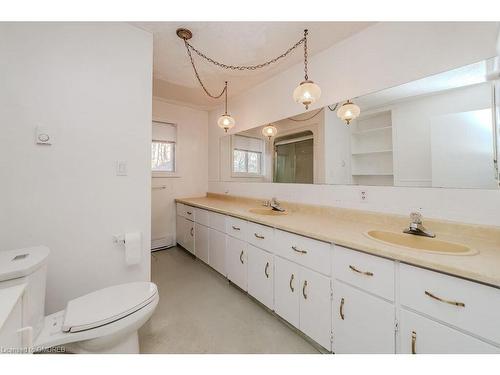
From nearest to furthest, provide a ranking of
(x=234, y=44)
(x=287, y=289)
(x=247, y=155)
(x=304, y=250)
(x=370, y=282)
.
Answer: (x=370, y=282) → (x=304, y=250) → (x=287, y=289) → (x=234, y=44) → (x=247, y=155)

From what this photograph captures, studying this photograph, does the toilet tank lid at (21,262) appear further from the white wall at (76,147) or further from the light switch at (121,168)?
the light switch at (121,168)

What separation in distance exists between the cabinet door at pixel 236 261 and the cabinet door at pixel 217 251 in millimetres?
82

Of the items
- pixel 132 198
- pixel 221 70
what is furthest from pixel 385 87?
pixel 132 198

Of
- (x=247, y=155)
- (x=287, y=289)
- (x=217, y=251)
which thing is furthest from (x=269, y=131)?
(x=287, y=289)

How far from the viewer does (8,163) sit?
1149mm

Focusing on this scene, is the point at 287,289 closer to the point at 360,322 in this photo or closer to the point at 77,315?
the point at 360,322

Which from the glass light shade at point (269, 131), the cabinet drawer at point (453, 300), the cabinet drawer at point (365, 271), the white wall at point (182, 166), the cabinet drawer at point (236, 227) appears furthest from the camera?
the white wall at point (182, 166)

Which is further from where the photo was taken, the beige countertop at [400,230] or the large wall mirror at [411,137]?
the large wall mirror at [411,137]

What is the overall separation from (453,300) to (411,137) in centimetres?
110

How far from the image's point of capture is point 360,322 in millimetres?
1102

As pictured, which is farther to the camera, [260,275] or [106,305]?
[260,275]

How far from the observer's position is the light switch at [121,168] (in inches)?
56.8

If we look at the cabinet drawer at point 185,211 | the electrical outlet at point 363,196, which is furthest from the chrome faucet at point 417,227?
the cabinet drawer at point 185,211
